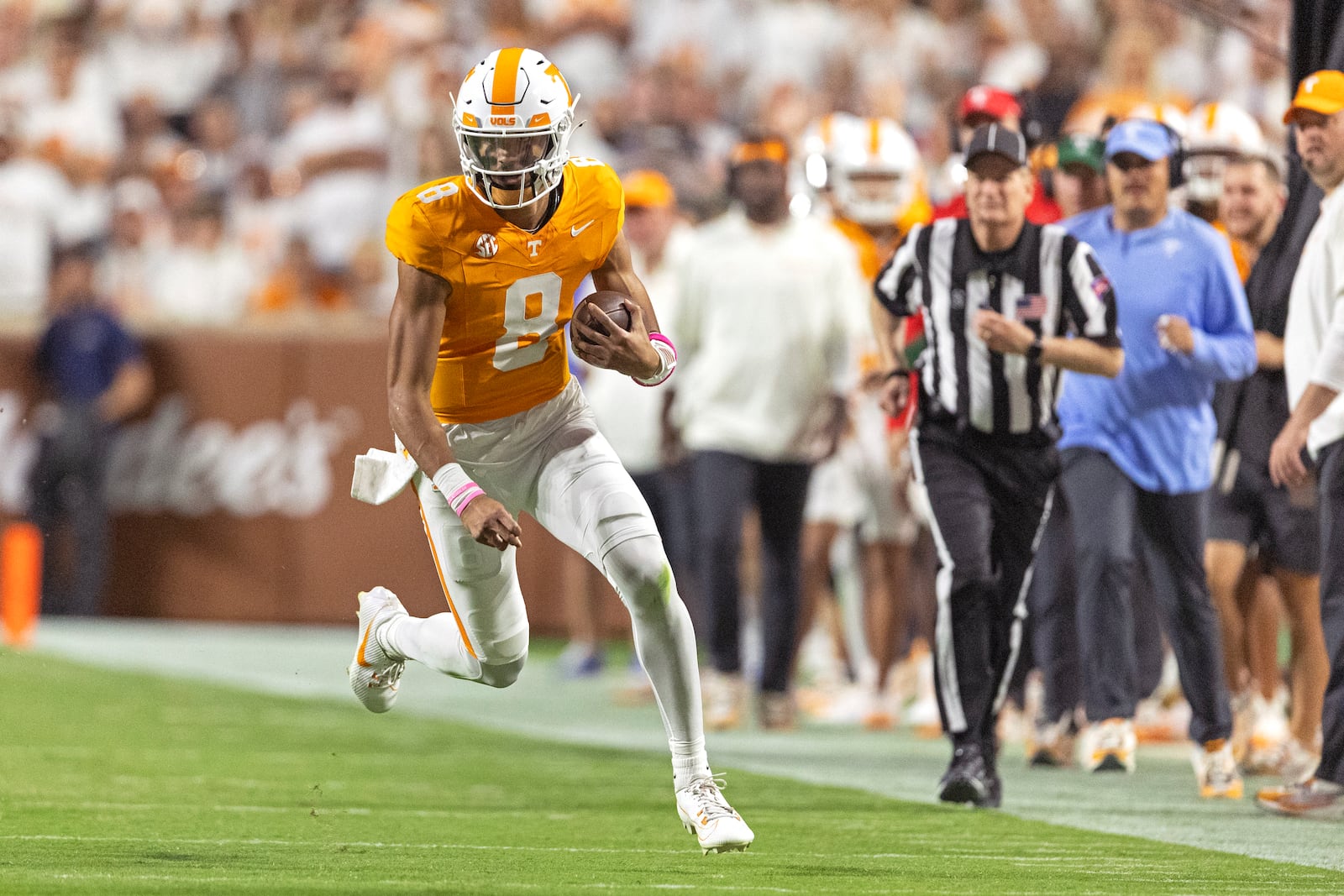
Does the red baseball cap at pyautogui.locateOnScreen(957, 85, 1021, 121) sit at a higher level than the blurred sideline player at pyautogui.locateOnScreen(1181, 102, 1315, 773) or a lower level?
higher

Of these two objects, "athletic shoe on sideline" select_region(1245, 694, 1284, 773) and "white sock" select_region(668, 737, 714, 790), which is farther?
"athletic shoe on sideline" select_region(1245, 694, 1284, 773)

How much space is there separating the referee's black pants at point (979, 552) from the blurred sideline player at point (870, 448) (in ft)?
8.18

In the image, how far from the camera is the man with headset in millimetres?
7086

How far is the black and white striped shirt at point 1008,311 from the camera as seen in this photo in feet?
21.7

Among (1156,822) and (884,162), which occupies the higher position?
(884,162)

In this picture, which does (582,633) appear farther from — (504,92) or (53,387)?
(504,92)

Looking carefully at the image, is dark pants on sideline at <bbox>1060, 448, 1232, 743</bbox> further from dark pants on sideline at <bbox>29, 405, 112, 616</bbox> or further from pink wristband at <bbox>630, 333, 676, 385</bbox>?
dark pants on sideline at <bbox>29, 405, 112, 616</bbox>

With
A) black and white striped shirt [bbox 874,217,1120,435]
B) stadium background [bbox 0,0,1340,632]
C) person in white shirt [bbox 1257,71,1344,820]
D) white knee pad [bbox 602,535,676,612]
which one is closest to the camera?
white knee pad [bbox 602,535,676,612]

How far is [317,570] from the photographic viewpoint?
13820 mm

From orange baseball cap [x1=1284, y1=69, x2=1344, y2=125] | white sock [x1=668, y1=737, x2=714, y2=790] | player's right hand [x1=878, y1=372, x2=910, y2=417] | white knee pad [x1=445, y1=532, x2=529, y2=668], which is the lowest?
white sock [x1=668, y1=737, x2=714, y2=790]

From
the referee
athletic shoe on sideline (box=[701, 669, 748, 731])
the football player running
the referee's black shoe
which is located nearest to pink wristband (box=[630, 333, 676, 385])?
the football player running

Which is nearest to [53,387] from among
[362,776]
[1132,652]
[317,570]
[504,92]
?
[317,570]

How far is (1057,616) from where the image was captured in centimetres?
805

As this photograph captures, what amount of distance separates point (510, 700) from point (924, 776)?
3.37 meters
